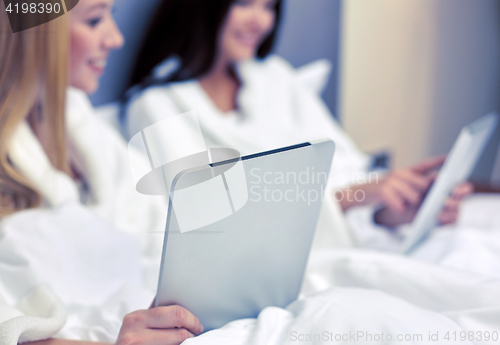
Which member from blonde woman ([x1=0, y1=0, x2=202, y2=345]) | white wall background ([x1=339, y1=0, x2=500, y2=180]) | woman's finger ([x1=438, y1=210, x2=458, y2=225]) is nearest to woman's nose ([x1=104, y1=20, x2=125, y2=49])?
blonde woman ([x1=0, y1=0, x2=202, y2=345])

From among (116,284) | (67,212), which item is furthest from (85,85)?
(116,284)

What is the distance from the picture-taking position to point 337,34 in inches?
72.5

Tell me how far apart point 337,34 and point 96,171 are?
139 centimetres

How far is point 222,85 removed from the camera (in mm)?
1304

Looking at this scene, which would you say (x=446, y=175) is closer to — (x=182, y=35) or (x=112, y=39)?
(x=112, y=39)

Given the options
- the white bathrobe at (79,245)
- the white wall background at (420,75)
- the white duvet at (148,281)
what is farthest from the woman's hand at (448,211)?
the white wall background at (420,75)

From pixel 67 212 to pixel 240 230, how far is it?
35 centimetres

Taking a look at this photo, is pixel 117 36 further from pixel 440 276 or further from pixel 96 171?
pixel 440 276

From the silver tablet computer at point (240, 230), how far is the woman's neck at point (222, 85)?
0.85 metres

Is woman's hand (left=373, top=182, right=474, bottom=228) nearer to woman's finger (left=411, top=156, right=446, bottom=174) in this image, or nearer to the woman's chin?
woman's finger (left=411, top=156, right=446, bottom=174)

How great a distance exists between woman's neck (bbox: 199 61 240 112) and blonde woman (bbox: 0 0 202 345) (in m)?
0.47

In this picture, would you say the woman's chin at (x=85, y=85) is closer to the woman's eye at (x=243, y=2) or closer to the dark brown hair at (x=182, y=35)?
the dark brown hair at (x=182, y=35)

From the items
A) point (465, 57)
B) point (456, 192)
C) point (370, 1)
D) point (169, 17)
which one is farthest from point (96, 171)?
point (465, 57)

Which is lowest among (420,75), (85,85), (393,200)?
(420,75)
